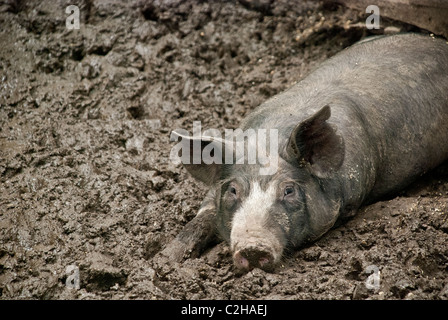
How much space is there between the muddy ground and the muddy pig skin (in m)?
0.17

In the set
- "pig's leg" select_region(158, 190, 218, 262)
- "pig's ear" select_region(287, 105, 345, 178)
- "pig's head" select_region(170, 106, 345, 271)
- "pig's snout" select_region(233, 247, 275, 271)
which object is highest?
"pig's ear" select_region(287, 105, 345, 178)

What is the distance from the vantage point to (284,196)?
4.72m

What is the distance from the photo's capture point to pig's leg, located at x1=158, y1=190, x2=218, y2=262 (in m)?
5.06

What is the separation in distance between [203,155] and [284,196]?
0.72 m

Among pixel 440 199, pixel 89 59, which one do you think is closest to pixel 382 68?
pixel 440 199

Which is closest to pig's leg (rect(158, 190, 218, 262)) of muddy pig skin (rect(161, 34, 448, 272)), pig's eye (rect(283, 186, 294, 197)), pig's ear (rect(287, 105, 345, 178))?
muddy pig skin (rect(161, 34, 448, 272))

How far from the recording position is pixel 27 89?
21.2ft

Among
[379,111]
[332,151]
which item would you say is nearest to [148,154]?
[332,151]

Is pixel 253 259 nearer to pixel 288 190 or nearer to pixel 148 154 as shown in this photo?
pixel 288 190

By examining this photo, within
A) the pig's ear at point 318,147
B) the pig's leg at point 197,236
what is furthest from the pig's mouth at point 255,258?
the pig's ear at point 318,147

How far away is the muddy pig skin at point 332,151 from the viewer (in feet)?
15.3

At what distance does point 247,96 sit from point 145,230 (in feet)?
6.97

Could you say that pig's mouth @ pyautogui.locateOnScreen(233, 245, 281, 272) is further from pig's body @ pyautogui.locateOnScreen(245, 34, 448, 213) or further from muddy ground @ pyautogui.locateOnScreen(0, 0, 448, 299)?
pig's body @ pyautogui.locateOnScreen(245, 34, 448, 213)

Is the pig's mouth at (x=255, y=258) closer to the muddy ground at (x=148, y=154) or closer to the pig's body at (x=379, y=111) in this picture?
the muddy ground at (x=148, y=154)
